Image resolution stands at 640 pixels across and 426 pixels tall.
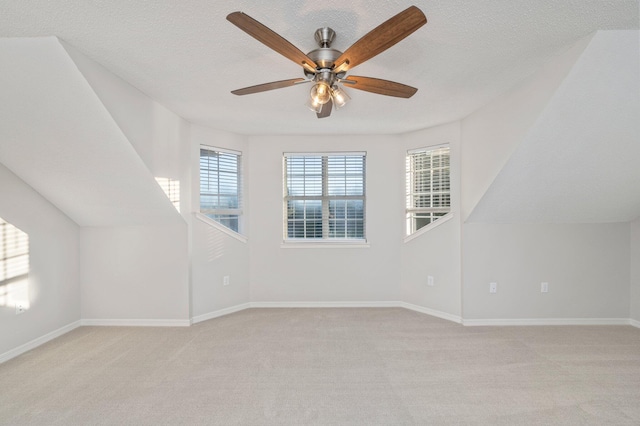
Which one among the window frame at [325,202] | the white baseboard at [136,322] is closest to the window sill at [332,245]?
the window frame at [325,202]

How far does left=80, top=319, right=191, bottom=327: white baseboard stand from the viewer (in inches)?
145

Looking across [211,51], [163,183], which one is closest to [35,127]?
[163,183]

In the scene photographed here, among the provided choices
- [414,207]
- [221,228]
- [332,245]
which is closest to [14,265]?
[221,228]

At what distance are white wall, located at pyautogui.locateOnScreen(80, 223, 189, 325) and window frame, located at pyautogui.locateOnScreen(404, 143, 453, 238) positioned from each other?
288 cm

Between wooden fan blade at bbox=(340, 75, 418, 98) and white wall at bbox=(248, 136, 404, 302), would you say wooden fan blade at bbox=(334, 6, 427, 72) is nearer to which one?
wooden fan blade at bbox=(340, 75, 418, 98)

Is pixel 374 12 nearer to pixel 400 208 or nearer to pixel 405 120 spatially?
pixel 405 120

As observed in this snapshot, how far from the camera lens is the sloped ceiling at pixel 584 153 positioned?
84.9 inches

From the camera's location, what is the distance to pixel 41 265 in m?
3.21

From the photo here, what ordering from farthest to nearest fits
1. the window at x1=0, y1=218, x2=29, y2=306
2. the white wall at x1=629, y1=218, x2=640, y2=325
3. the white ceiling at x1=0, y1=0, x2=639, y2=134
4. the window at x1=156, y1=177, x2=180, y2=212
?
the white wall at x1=629, y1=218, x2=640, y2=325 < the window at x1=156, y1=177, x2=180, y2=212 < the window at x1=0, y1=218, x2=29, y2=306 < the white ceiling at x1=0, y1=0, x2=639, y2=134

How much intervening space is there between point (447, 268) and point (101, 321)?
13.8ft

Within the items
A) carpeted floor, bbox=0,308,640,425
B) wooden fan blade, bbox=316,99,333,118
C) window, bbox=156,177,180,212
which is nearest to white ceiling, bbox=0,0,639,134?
wooden fan blade, bbox=316,99,333,118

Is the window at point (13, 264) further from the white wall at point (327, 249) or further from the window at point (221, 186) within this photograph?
the white wall at point (327, 249)

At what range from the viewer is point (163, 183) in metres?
3.36

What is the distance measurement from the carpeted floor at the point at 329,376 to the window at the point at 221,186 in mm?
1425
